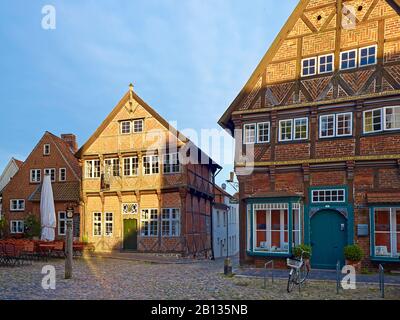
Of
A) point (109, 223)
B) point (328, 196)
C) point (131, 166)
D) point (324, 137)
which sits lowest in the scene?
point (109, 223)

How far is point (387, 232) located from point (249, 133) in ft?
23.1

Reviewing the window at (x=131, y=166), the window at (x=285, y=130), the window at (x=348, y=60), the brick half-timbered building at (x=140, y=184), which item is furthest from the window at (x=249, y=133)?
the window at (x=131, y=166)

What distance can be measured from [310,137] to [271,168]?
2.12 m

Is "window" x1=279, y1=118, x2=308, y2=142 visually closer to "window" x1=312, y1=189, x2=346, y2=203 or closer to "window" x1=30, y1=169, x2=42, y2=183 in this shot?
"window" x1=312, y1=189, x2=346, y2=203

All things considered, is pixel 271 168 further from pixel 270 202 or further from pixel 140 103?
pixel 140 103

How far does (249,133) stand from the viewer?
18641 millimetres

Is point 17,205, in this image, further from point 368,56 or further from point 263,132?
point 368,56

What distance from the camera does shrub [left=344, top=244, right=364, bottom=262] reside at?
15.1 metres

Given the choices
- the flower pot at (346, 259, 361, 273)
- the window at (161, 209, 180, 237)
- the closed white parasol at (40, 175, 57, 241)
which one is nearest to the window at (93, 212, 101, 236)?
the window at (161, 209, 180, 237)

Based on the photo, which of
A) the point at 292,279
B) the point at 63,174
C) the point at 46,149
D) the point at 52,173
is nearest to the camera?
the point at 292,279

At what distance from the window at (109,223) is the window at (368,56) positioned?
1756 centimetres

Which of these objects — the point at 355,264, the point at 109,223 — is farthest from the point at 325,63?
the point at 109,223

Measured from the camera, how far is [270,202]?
1738cm

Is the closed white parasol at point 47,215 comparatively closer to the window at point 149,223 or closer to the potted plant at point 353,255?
the window at point 149,223
